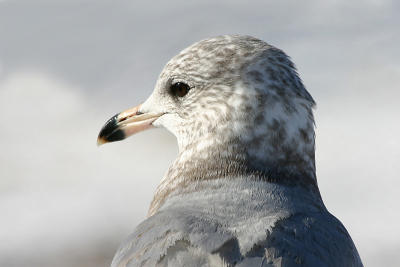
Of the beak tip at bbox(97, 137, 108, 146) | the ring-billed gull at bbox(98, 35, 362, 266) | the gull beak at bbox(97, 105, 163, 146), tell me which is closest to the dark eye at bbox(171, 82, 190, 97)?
the ring-billed gull at bbox(98, 35, 362, 266)

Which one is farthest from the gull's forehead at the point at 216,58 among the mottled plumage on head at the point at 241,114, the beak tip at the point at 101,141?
the beak tip at the point at 101,141

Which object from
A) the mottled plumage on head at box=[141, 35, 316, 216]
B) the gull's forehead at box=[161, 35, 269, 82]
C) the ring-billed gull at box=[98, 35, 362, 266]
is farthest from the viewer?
the gull's forehead at box=[161, 35, 269, 82]

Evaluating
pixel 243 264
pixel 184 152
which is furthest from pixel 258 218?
pixel 184 152

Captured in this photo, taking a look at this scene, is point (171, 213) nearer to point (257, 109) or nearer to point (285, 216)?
point (285, 216)

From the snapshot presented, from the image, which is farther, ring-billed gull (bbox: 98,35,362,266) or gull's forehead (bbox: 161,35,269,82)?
gull's forehead (bbox: 161,35,269,82)

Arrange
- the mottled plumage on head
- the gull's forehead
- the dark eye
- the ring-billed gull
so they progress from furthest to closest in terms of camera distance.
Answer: the dark eye
the gull's forehead
the mottled plumage on head
the ring-billed gull

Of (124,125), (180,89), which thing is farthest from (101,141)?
(180,89)

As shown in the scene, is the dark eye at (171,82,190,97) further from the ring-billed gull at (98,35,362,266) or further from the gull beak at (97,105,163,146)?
the gull beak at (97,105,163,146)

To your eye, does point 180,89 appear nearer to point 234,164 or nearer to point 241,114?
point 241,114
